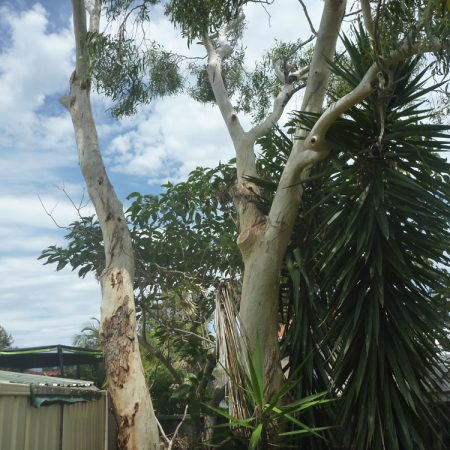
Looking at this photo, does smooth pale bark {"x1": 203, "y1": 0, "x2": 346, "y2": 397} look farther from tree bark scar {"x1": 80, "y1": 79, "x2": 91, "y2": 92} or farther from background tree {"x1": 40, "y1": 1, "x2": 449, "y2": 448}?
tree bark scar {"x1": 80, "y1": 79, "x2": 91, "y2": 92}

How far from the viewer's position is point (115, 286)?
7309 mm

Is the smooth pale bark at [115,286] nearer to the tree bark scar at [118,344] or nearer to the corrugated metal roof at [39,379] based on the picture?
the tree bark scar at [118,344]

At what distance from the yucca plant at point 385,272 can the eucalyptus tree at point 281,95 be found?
0.29 m

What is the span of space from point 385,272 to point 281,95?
14.8 feet

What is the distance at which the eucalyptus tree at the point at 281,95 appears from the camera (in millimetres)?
5676

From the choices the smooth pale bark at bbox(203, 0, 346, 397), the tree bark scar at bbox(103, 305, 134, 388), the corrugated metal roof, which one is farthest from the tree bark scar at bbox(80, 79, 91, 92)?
the corrugated metal roof

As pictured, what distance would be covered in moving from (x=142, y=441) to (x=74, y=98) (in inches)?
190

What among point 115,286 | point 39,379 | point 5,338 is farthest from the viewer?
point 5,338

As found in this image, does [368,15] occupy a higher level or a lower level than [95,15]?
lower

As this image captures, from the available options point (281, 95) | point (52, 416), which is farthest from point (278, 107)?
point (52, 416)

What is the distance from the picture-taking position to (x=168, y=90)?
11.2 metres

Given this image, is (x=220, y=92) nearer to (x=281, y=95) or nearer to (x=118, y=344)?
(x=281, y=95)

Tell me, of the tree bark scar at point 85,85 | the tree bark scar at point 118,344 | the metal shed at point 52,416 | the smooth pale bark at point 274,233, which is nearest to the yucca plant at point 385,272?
the smooth pale bark at point 274,233

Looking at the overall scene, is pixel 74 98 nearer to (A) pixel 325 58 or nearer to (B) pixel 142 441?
(A) pixel 325 58
